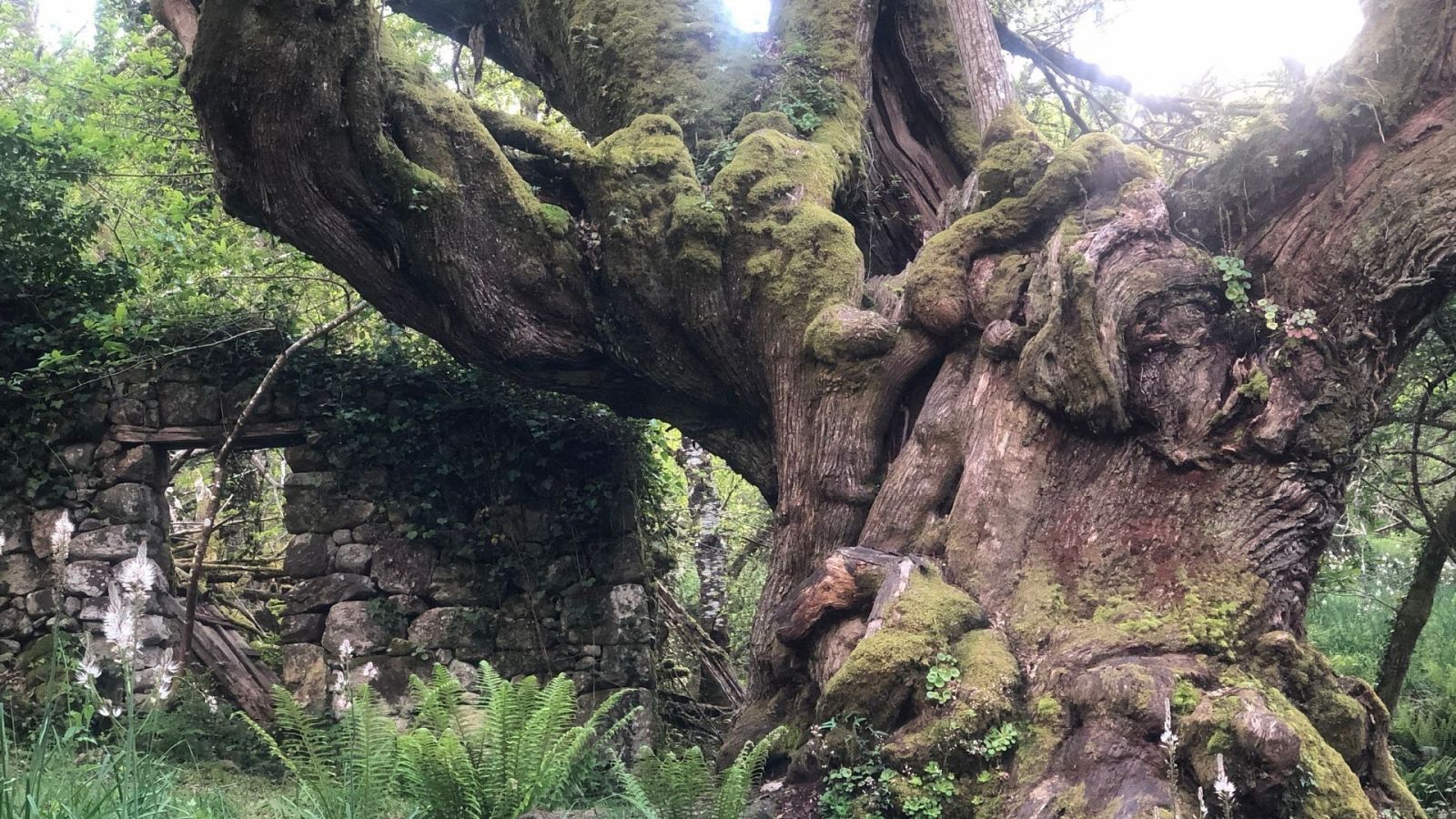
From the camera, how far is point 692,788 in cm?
327

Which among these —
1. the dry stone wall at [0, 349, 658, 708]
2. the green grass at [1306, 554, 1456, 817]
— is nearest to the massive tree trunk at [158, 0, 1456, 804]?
the dry stone wall at [0, 349, 658, 708]

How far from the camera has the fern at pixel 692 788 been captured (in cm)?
306

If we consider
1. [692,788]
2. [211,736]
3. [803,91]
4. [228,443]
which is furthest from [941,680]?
[228,443]

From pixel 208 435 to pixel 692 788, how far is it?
5.29 meters

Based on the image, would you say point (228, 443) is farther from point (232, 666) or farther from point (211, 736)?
point (211, 736)

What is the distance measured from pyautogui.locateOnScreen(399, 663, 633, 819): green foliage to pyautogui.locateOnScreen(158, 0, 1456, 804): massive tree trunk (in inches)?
35.1

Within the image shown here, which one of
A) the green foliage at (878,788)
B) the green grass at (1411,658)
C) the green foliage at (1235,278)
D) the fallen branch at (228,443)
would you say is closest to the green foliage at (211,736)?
the fallen branch at (228,443)

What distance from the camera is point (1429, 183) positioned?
335 centimetres

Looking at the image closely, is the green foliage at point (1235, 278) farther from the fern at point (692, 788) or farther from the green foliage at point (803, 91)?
the green foliage at point (803, 91)

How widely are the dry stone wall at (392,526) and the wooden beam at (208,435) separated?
0.02 m

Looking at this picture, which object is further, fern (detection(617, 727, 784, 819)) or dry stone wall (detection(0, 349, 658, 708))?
dry stone wall (detection(0, 349, 658, 708))

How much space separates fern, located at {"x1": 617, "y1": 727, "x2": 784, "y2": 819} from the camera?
306 centimetres

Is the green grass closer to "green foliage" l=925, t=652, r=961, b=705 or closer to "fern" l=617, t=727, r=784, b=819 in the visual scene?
"green foliage" l=925, t=652, r=961, b=705

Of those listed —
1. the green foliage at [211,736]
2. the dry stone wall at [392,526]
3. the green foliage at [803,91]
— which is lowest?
the green foliage at [211,736]
